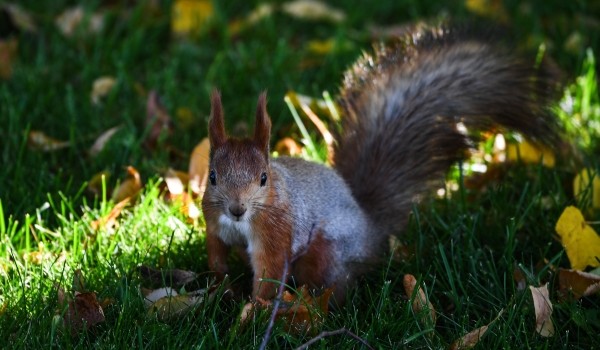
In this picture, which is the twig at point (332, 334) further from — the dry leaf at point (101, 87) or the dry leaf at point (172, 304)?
the dry leaf at point (101, 87)

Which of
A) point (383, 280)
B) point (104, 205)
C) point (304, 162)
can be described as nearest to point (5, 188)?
point (104, 205)

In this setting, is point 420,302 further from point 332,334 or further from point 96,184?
point 96,184

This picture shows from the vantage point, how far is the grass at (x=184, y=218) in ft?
6.77

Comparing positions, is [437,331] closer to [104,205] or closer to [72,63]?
[104,205]

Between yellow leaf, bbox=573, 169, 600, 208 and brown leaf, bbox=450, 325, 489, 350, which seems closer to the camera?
brown leaf, bbox=450, 325, 489, 350

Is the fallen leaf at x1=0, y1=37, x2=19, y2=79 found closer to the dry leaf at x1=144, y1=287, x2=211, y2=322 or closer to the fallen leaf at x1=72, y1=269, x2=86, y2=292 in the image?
the fallen leaf at x1=72, y1=269, x2=86, y2=292

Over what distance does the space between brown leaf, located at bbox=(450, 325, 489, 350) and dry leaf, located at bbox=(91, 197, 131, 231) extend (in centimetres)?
98

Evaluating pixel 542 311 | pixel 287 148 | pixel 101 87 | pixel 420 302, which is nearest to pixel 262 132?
pixel 420 302

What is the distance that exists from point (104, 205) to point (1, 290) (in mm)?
438

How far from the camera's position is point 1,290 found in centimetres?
215

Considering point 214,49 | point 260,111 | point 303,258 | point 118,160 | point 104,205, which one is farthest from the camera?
point 214,49

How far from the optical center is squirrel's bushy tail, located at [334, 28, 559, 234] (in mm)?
2535

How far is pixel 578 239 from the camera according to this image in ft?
7.54

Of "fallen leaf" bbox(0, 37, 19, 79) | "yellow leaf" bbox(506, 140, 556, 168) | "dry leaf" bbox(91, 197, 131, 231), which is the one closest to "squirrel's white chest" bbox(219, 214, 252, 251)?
"dry leaf" bbox(91, 197, 131, 231)
